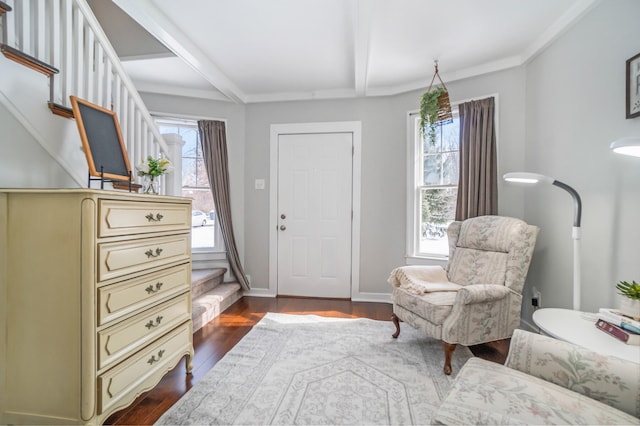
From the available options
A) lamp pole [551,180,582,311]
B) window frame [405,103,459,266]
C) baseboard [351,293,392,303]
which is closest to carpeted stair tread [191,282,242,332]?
baseboard [351,293,392,303]

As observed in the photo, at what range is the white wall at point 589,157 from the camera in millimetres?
1689

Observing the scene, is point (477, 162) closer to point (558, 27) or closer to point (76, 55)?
point (558, 27)

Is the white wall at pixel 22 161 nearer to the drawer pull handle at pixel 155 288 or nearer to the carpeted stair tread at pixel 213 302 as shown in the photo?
the drawer pull handle at pixel 155 288

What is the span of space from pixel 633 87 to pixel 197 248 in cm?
391

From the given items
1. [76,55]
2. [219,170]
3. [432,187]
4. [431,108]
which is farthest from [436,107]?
[76,55]

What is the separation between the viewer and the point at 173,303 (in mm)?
1732

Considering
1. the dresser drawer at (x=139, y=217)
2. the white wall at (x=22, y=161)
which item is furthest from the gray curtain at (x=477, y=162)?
the white wall at (x=22, y=161)

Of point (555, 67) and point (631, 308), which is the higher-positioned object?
point (555, 67)

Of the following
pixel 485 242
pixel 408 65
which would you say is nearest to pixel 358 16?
pixel 408 65

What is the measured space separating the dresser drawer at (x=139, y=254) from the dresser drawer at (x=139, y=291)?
0.05m

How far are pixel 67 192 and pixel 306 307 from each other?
8.24 feet

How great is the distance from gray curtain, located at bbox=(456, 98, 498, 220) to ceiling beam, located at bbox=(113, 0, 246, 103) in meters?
2.47

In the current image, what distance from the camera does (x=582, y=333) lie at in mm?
1302

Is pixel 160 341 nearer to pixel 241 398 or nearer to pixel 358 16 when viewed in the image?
pixel 241 398
